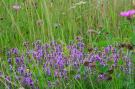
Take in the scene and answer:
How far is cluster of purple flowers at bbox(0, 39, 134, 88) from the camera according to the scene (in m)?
1.99

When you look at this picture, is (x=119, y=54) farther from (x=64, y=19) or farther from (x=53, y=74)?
(x=64, y=19)

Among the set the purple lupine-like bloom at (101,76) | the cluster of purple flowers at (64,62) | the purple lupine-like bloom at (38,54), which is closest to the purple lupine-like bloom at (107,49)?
the cluster of purple flowers at (64,62)

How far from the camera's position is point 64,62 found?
7.02 ft

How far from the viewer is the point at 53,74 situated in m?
2.03

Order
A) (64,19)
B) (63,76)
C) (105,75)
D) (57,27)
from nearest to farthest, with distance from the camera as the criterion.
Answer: (105,75) < (63,76) < (57,27) < (64,19)

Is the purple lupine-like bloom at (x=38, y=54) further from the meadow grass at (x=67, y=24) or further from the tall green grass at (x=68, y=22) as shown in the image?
the tall green grass at (x=68, y=22)

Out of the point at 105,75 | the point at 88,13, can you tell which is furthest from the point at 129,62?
the point at 88,13

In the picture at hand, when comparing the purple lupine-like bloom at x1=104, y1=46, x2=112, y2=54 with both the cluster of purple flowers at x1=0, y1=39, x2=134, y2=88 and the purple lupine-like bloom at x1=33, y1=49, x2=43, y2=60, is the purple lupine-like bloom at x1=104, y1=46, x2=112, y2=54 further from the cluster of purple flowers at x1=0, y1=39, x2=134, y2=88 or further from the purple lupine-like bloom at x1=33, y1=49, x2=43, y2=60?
the purple lupine-like bloom at x1=33, y1=49, x2=43, y2=60

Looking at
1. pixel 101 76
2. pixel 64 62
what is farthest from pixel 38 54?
pixel 101 76

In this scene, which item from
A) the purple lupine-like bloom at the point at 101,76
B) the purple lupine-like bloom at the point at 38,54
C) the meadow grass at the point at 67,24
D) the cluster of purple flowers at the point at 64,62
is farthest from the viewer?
the meadow grass at the point at 67,24

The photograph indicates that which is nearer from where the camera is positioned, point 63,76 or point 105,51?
point 63,76

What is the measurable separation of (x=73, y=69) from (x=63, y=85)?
14cm

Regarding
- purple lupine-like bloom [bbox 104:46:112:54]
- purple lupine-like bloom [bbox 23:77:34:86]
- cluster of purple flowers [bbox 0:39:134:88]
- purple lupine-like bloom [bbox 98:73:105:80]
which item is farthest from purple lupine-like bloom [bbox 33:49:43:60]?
purple lupine-like bloom [bbox 98:73:105:80]

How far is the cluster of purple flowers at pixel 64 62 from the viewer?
1990 mm
